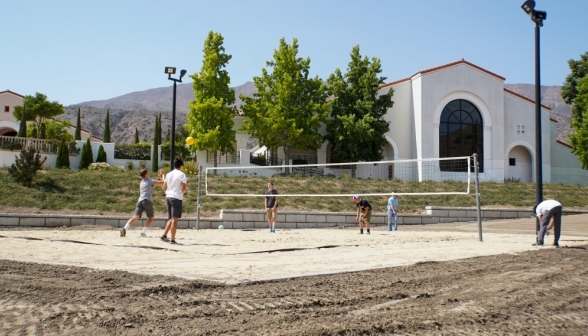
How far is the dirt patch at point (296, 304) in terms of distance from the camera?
3.61m

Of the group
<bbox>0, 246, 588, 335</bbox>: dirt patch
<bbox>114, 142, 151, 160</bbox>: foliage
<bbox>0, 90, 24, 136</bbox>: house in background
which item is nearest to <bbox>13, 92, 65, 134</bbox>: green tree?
<bbox>0, 90, 24, 136</bbox>: house in background

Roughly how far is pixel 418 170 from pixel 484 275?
28.5m

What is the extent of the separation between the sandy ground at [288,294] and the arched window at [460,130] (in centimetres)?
3135

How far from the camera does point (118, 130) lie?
110m

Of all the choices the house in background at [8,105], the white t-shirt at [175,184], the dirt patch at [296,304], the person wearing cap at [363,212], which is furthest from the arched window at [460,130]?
the house in background at [8,105]

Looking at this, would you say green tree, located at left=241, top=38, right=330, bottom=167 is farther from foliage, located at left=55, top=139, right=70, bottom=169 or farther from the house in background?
the house in background

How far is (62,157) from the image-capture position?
29.5m

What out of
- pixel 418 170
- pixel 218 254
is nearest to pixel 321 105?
pixel 418 170

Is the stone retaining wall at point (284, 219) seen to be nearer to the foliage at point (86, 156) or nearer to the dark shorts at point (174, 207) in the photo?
the dark shorts at point (174, 207)

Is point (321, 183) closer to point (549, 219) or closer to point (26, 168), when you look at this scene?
point (26, 168)

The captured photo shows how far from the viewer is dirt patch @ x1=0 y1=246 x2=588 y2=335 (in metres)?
3.61

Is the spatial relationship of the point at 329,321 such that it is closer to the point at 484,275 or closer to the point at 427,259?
the point at 484,275

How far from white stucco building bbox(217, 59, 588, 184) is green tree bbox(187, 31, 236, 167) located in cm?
259

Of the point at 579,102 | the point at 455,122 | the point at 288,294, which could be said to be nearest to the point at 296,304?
the point at 288,294
